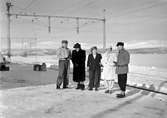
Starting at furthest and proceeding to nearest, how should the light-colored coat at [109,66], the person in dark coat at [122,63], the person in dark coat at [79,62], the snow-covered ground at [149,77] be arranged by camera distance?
the snow-covered ground at [149,77] < the person in dark coat at [79,62] < the light-colored coat at [109,66] < the person in dark coat at [122,63]

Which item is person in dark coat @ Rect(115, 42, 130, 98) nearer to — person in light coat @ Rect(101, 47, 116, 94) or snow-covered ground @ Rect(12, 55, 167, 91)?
person in light coat @ Rect(101, 47, 116, 94)

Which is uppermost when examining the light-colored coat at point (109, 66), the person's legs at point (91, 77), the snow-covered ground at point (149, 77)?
the light-colored coat at point (109, 66)

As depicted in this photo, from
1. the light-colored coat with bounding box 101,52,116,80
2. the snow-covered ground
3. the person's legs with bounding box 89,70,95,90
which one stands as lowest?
the snow-covered ground

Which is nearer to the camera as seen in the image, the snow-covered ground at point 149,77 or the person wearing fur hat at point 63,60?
the person wearing fur hat at point 63,60

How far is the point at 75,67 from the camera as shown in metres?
8.10

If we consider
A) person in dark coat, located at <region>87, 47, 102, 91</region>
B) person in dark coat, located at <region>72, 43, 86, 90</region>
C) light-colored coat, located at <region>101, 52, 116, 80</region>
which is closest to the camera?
light-colored coat, located at <region>101, 52, 116, 80</region>

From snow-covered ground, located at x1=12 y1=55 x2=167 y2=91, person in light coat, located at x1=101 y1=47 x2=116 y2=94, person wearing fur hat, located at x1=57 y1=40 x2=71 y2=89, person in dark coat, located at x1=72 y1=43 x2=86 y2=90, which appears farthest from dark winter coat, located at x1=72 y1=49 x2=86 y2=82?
snow-covered ground, located at x1=12 y1=55 x2=167 y2=91

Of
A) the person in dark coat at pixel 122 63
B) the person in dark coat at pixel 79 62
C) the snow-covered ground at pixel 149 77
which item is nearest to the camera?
the person in dark coat at pixel 122 63

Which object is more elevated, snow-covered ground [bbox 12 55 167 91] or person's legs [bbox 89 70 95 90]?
person's legs [bbox 89 70 95 90]

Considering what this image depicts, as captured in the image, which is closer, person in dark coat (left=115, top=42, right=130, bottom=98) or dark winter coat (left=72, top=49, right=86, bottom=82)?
person in dark coat (left=115, top=42, right=130, bottom=98)

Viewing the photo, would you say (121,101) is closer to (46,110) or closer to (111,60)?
(111,60)

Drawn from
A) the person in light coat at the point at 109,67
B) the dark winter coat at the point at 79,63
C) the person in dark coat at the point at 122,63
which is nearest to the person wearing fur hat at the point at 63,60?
the dark winter coat at the point at 79,63

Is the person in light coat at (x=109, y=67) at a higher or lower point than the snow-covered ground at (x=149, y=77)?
higher

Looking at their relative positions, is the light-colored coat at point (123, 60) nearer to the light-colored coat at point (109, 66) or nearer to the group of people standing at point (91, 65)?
the group of people standing at point (91, 65)
